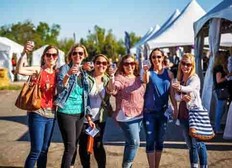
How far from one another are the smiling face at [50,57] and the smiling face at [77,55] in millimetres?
224

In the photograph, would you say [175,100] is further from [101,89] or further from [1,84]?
[1,84]

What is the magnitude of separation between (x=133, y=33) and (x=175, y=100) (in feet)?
306

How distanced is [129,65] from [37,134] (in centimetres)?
144

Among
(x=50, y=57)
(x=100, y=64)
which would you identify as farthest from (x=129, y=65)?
(x=50, y=57)

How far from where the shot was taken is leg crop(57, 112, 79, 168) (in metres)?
4.41

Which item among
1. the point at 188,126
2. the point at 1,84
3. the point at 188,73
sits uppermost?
the point at 188,73

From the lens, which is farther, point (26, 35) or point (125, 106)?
point (26, 35)

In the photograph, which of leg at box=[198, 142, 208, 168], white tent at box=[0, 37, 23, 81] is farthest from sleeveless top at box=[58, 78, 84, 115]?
white tent at box=[0, 37, 23, 81]

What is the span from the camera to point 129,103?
4594 millimetres

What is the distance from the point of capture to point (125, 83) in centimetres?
461

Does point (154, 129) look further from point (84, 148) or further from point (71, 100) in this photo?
point (71, 100)

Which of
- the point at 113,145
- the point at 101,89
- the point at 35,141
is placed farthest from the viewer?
the point at 113,145

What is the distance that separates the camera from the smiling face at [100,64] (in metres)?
4.71

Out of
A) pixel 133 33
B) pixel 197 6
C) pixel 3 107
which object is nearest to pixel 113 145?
pixel 3 107
